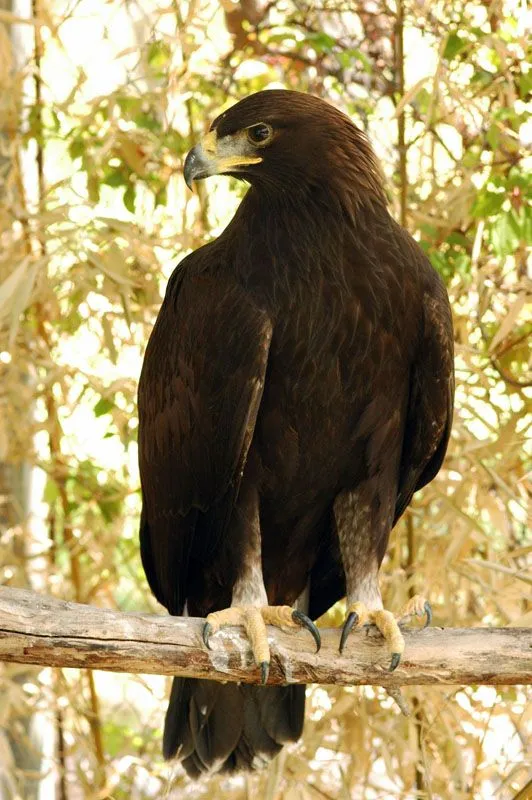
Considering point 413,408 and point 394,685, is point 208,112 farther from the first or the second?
point 394,685

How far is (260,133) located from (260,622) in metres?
1.18

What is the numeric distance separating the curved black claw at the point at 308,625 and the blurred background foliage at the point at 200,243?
68cm

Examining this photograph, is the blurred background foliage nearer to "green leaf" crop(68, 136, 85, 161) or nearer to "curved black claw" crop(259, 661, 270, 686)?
"green leaf" crop(68, 136, 85, 161)

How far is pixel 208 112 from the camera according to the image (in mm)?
4074

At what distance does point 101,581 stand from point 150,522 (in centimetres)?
90

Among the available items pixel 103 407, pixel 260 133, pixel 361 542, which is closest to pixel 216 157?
pixel 260 133

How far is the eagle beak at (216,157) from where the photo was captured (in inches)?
112

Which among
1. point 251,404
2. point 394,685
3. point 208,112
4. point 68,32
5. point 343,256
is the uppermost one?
point 68,32

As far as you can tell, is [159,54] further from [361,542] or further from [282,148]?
[361,542]

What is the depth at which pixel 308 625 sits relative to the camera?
8.86 ft

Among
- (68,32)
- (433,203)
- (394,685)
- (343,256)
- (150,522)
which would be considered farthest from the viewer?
(68,32)

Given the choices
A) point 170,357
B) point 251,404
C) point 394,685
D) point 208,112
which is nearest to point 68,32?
point 208,112

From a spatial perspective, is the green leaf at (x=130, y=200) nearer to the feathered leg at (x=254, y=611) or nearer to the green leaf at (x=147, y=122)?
the green leaf at (x=147, y=122)

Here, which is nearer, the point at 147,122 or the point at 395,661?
the point at 395,661
